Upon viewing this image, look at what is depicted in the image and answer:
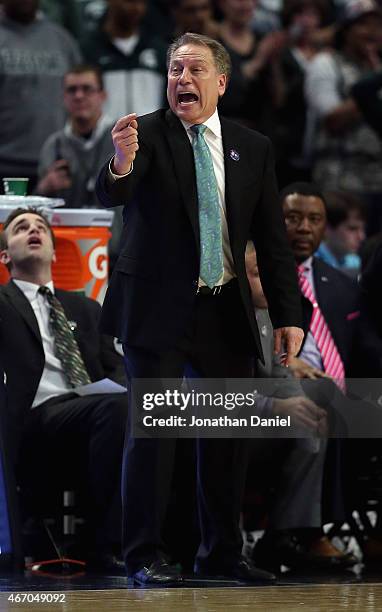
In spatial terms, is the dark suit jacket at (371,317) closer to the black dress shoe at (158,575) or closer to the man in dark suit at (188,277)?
the man in dark suit at (188,277)

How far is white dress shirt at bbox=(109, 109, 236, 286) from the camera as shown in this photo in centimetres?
483

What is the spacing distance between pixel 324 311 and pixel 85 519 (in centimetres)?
154

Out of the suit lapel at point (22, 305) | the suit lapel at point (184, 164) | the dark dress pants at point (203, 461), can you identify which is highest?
the suit lapel at point (184, 164)

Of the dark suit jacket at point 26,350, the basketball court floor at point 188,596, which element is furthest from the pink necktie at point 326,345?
the basketball court floor at point 188,596

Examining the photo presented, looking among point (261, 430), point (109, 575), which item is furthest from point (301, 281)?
point (109, 575)

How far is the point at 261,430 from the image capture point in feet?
18.5

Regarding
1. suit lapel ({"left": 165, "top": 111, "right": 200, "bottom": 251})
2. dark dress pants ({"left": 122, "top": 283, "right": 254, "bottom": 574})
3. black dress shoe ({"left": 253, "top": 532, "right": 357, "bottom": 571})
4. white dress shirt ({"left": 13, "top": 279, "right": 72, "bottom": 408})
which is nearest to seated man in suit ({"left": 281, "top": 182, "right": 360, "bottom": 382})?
black dress shoe ({"left": 253, "top": 532, "right": 357, "bottom": 571})

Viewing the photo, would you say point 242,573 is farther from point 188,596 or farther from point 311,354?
point 311,354

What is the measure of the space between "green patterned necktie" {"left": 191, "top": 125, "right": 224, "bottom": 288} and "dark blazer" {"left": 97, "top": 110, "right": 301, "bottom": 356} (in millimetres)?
26

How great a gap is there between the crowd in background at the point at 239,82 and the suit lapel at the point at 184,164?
10.5 ft

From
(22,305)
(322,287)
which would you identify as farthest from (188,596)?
(322,287)

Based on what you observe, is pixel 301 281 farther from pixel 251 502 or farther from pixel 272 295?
pixel 272 295

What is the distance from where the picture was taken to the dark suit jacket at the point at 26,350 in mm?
5625

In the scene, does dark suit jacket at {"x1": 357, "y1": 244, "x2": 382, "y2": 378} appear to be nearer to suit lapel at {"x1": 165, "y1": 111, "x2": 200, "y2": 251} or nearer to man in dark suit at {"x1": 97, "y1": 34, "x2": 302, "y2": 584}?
man in dark suit at {"x1": 97, "y1": 34, "x2": 302, "y2": 584}
